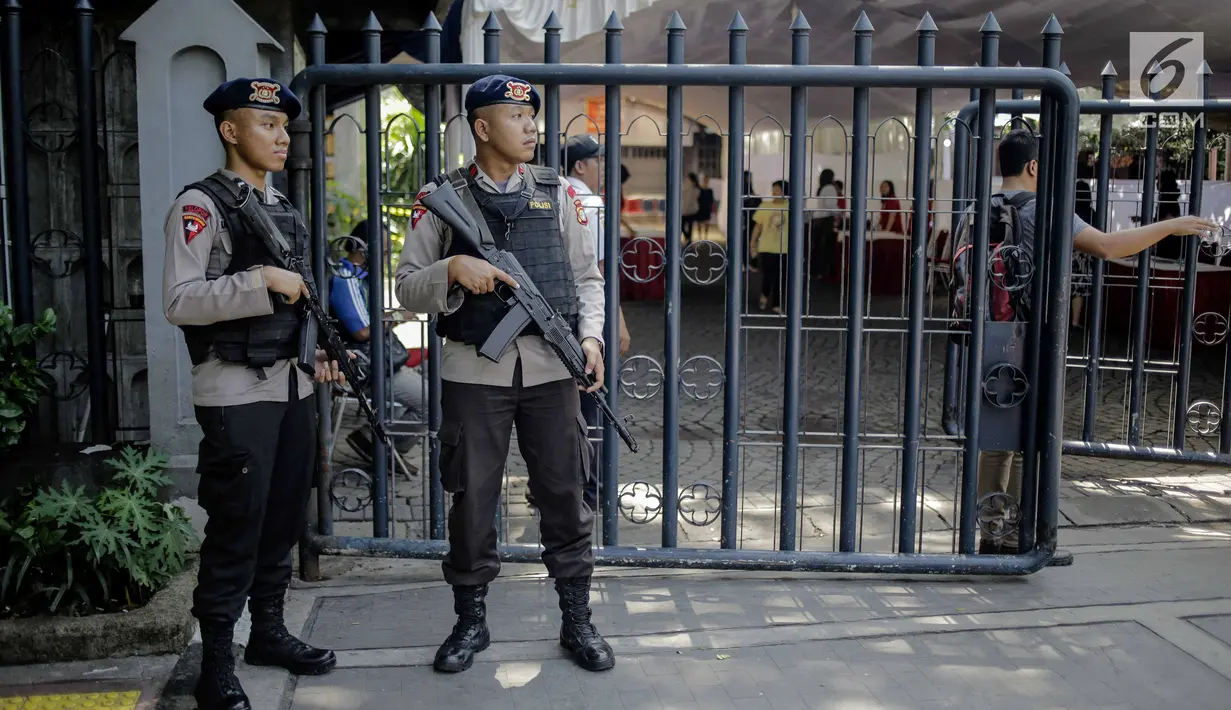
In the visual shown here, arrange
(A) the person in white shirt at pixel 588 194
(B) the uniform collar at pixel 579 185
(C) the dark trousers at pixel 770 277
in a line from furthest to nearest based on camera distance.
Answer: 1. (C) the dark trousers at pixel 770 277
2. (B) the uniform collar at pixel 579 185
3. (A) the person in white shirt at pixel 588 194

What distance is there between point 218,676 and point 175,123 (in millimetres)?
2296

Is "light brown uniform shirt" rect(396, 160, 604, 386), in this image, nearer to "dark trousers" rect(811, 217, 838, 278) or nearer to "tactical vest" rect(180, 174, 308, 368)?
"tactical vest" rect(180, 174, 308, 368)

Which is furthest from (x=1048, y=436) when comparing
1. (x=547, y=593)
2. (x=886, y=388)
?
(x=886, y=388)

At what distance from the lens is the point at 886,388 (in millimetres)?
9484

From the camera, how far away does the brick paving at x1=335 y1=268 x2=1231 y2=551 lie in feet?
16.4

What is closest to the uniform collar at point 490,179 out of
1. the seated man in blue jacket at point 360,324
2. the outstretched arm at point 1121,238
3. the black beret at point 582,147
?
the black beret at point 582,147

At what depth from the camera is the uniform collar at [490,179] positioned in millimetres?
3878

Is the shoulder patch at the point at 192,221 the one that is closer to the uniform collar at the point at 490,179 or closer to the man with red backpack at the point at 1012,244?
the uniform collar at the point at 490,179

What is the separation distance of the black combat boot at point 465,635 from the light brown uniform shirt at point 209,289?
101 cm

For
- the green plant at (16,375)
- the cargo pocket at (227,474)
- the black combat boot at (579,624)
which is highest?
the green plant at (16,375)

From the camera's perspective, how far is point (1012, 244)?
16.0 ft

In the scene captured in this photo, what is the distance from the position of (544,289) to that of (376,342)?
111 centimetres

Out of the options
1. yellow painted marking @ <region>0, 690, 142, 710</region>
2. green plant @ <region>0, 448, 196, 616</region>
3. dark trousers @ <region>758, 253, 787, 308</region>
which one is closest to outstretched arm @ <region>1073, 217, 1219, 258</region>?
green plant @ <region>0, 448, 196, 616</region>

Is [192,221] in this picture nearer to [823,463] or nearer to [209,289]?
[209,289]
